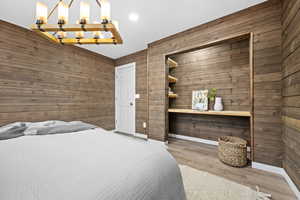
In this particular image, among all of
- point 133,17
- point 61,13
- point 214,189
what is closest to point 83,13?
point 61,13

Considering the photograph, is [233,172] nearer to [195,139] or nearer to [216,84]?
[195,139]

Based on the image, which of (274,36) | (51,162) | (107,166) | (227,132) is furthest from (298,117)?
(51,162)

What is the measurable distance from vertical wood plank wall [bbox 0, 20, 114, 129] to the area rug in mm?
2942

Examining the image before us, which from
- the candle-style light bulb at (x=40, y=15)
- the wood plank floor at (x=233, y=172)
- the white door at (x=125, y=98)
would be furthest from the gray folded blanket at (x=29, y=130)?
the white door at (x=125, y=98)

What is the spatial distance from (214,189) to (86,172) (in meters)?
1.44

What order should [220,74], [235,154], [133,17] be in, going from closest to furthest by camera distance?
[235,154]
[133,17]
[220,74]

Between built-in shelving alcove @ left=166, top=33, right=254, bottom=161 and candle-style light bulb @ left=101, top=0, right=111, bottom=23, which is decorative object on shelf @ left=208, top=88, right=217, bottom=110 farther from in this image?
candle-style light bulb @ left=101, top=0, right=111, bottom=23

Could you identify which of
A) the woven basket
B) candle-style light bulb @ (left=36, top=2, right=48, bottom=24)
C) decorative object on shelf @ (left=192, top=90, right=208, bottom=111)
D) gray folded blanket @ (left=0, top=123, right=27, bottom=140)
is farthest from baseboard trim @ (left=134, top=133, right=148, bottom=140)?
candle-style light bulb @ (left=36, top=2, right=48, bottom=24)

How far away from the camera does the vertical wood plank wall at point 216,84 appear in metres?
2.51

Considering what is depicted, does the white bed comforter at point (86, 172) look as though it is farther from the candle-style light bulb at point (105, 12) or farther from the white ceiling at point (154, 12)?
the white ceiling at point (154, 12)

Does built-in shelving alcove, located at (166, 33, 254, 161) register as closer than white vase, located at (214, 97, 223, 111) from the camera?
Yes

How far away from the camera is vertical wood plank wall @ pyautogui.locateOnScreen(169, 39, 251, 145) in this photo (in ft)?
8.24

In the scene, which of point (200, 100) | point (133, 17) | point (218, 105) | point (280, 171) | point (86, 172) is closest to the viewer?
point (86, 172)

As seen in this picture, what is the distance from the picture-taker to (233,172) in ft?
5.70
